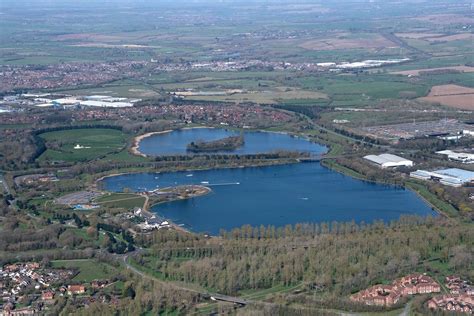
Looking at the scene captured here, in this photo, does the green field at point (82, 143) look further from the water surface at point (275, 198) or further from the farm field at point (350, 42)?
the farm field at point (350, 42)

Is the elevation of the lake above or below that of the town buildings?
below

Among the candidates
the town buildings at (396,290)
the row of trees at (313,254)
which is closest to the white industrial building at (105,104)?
the row of trees at (313,254)

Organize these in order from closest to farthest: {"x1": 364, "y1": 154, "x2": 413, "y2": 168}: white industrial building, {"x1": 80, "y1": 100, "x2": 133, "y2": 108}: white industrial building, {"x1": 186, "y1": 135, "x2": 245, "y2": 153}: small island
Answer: {"x1": 364, "y1": 154, "x2": 413, "y2": 168}: white industrial building
{"x1": 186, "y1": 135, "x2": 245, "y2": 153}: small island
{"x1": 80, "y1": 100, "x2": 133, "y2": 108}: white industrial building

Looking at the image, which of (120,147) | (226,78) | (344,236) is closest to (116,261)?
(344,236)

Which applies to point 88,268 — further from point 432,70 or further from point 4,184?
point 432,70

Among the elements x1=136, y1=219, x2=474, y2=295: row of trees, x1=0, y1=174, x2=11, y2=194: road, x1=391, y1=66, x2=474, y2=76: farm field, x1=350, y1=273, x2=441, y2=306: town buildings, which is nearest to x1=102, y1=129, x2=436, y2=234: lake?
x1=136, y1=219, x2=474, y2=295: row of trees

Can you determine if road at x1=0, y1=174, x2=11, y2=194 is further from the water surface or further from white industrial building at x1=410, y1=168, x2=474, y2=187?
white industrial building at x1=410, y1=168, x2=474, y2=187

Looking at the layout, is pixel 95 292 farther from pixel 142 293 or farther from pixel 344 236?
pixel 344 236

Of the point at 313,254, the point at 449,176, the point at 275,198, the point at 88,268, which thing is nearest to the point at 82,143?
the point at 275,198
